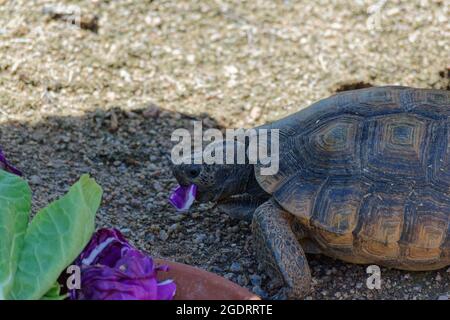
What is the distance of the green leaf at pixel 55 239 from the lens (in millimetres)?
2639

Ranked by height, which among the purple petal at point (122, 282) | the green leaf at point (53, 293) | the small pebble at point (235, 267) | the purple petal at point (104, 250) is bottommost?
the small pebble at point (235, 267)

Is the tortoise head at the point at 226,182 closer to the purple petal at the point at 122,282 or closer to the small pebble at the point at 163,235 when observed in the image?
the small pebble at the point at 163,235

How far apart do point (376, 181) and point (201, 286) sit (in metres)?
0.96

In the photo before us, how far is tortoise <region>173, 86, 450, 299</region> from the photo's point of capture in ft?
10.9

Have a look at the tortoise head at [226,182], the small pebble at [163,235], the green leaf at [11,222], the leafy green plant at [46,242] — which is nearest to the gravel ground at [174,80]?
the small pebble at [163,235]

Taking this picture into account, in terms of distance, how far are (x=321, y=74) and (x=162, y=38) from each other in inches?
48.3

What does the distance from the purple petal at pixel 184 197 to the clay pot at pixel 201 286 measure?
842mm

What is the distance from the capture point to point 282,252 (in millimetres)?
3357

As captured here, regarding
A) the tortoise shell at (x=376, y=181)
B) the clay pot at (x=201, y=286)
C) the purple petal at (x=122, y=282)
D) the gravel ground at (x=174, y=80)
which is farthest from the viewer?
the gravel ground at (x=174, y=80)

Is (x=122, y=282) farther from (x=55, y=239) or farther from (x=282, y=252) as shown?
(x=282, y=252)

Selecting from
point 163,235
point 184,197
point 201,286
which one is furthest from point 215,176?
point 201,286

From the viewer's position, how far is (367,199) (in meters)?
3.34

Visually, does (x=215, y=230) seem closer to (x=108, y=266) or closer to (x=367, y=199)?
(x=367, y=199)

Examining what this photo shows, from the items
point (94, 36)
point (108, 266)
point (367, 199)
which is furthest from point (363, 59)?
point (108, 266)
